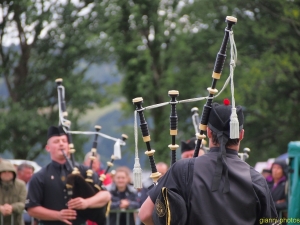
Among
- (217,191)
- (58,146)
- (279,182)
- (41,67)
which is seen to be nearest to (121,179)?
(279,182)

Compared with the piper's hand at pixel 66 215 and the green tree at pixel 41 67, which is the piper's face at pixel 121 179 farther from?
the green tree at pixel 41 67

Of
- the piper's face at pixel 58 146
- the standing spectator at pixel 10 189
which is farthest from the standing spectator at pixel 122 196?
the piper's face at pixel 58 146

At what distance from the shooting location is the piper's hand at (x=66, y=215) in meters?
7.64

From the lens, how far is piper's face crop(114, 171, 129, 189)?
10.1 meters

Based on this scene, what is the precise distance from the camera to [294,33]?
20172 mm

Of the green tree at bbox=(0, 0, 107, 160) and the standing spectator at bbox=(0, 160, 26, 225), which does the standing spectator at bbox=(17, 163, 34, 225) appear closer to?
the standing spectator at bbox=(0, 160, 26, 225)

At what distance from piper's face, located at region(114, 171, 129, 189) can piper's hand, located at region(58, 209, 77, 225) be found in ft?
8.12

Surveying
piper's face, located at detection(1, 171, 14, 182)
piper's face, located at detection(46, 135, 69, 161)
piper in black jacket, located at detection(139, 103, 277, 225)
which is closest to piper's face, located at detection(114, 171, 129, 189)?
piper's face, located at detection(1, 171, 14, 182)

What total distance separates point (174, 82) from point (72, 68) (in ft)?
11.3

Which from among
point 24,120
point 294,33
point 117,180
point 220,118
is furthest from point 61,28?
point 220,118

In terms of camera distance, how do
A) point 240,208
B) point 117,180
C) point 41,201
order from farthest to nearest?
point 117,180
point 41,201
point 240,208

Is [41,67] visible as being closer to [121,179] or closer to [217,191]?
[121,179]

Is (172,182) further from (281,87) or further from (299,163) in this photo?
(281,87)

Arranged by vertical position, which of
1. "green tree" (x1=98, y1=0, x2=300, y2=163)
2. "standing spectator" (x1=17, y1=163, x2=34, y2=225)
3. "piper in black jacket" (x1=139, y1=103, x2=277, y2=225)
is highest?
"green tree" (x1=98, y1=0, x2=300, y2=163)
